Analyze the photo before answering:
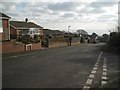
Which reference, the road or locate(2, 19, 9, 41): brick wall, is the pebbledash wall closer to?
locate(2, 19, 9, 41): brick wall

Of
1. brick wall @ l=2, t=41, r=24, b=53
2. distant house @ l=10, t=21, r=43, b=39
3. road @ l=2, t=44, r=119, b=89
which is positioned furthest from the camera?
distant house @ l=10, t=21, r=43, b=39

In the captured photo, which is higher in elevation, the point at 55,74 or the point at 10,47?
the point at 10,47

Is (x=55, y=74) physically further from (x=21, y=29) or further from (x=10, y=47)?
(x=21, y=29)

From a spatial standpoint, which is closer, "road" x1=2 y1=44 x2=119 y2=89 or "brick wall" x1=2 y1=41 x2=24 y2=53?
"road" x1=2 y1=44 x2=119 y2=89

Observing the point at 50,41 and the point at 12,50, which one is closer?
the point at 12,50

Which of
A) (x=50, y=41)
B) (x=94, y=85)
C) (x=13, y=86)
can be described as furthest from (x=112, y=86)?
(x=50, y=41)

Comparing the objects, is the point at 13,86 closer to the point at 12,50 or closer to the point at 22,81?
the point at 22,81

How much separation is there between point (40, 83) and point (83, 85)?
1619 millimetres

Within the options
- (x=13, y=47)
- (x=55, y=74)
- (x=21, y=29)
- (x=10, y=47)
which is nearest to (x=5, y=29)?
(x=13, y=47)

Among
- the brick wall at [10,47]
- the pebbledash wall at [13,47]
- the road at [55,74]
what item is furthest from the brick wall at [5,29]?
the road at [55,74]

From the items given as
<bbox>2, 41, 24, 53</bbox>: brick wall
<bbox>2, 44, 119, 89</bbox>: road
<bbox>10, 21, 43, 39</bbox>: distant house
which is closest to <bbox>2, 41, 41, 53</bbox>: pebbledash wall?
<bbox>2, 41, 24, 53</bbox>: brick wall

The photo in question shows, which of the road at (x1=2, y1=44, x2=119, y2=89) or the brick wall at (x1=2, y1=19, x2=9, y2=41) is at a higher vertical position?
the brick wall at (x1=2, y1=19, x2=9, y2=41)

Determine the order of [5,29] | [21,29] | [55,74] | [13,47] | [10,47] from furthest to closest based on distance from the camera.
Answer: [21,29] < [5,29] < [13,47] < [10,47] < [55,74]

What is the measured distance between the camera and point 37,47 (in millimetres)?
46812
